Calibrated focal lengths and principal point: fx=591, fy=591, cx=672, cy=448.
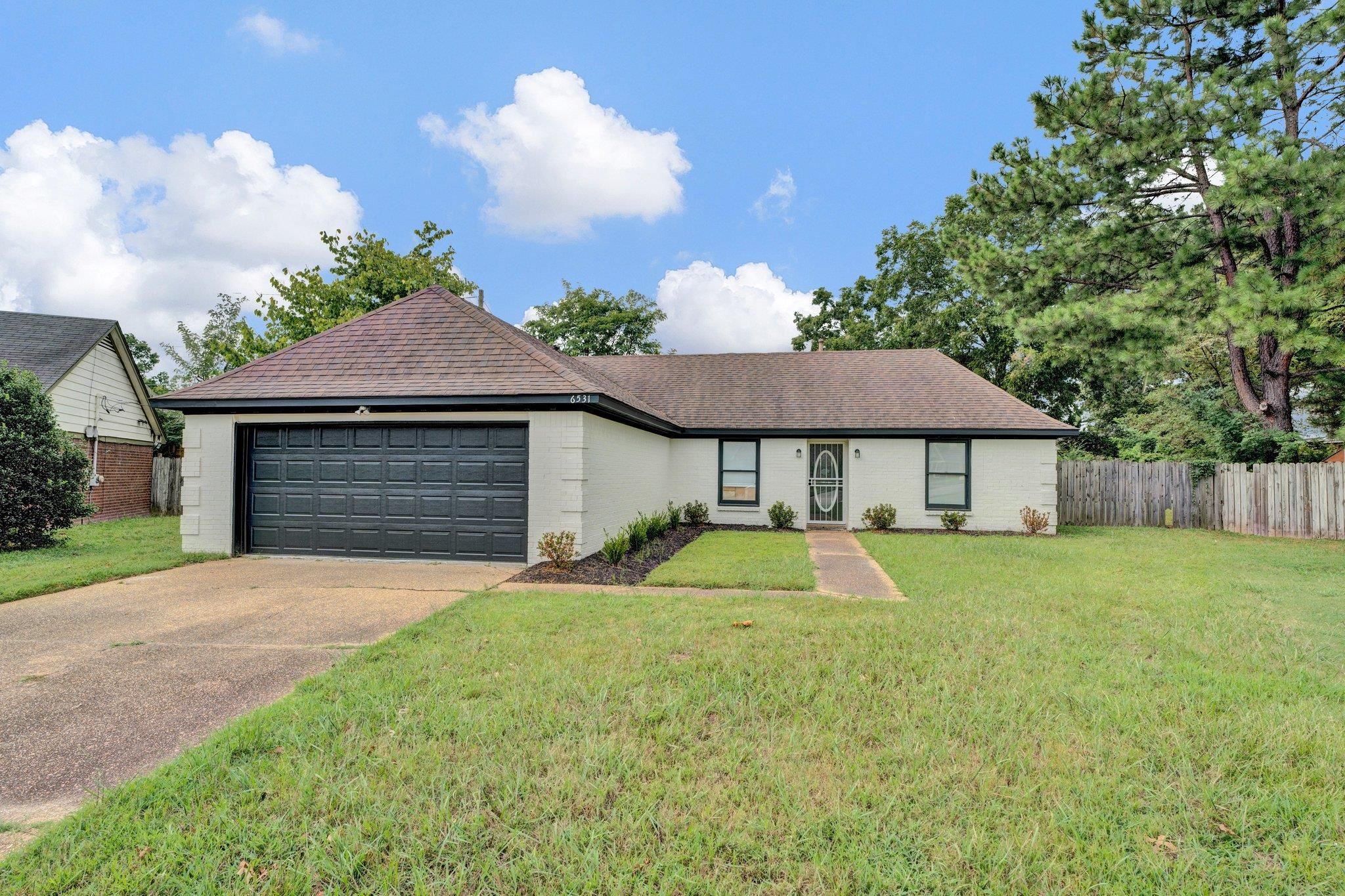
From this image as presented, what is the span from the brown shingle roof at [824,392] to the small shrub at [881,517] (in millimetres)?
1863

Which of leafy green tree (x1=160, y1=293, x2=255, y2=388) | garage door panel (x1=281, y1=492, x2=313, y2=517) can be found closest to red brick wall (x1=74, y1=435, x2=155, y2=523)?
garage door panel (x1=281, y1=492, x2=313, y2=517)

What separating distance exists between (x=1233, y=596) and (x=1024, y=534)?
635 centimetres

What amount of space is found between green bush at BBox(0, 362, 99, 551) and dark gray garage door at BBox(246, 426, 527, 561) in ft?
12.5

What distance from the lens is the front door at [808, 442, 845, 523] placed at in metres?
14.2

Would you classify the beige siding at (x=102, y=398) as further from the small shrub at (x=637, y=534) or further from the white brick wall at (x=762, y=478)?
the white brick wall at (x=762, y=478)

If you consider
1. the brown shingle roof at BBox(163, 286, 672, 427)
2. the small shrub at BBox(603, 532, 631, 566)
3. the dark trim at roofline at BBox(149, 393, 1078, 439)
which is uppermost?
the brown shingle roof at BBox(163, 286, 672, 427)

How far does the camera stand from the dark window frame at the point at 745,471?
46.9 feet

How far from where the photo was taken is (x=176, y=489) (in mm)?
17203

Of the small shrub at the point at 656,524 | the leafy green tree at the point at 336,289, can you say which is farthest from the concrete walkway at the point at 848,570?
the leafy green tree at the point at 336,289

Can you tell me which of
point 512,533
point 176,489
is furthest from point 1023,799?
point 176,489

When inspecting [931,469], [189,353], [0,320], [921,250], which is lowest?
[931,469]

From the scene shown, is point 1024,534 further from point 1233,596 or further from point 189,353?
point 189,353

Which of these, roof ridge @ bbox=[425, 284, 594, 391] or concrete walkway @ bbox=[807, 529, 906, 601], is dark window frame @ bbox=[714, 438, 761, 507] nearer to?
concrete walkway @ bbox=[807, 529, 906, 601]

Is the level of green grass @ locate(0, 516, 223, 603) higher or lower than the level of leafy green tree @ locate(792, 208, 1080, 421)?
lower
